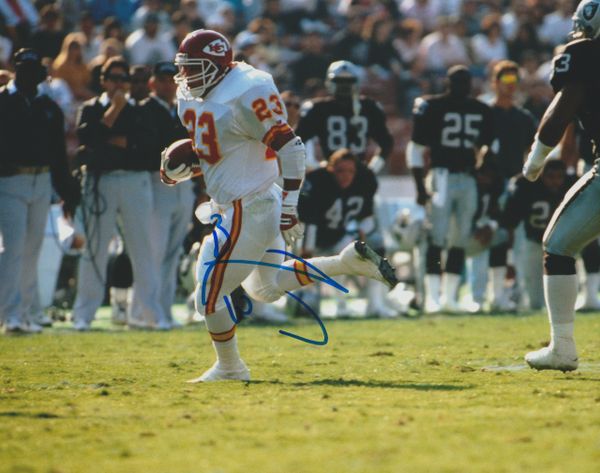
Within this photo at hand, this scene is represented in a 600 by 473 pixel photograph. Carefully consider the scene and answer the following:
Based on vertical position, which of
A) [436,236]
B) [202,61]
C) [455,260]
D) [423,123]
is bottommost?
[455,260]

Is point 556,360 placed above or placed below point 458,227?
below

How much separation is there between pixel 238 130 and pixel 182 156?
0.43 m

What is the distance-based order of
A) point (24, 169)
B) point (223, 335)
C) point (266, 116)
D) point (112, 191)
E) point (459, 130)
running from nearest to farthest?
point (266, 116) < point (223, 335) < point (24, 169) < point (112, 191) < point (459, 130)

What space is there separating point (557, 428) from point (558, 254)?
1915 mm

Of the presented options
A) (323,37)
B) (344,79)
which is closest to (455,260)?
(344,79)

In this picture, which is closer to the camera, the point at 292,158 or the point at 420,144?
the point at 292,158

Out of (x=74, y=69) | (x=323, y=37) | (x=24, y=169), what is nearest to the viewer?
(x=24, y=169)

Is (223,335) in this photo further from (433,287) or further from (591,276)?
(591,276)

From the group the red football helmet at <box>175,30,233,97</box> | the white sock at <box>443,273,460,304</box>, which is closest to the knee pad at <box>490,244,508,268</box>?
the white sock at <box>443,273,460,304</box>

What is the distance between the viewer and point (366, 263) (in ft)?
23.1

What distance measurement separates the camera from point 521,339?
30.5 feet

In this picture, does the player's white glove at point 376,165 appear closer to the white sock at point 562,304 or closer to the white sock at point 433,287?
the white sock at point 433,287

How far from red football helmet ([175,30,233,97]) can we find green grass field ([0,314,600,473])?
1.57 meters

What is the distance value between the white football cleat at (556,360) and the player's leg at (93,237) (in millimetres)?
4667
